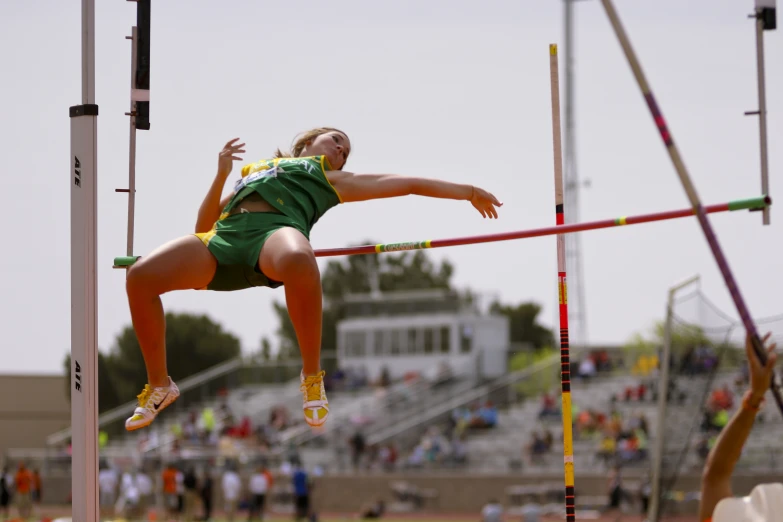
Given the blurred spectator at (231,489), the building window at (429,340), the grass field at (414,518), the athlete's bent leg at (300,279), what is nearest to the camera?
the athlete's bent leg at (300,279)

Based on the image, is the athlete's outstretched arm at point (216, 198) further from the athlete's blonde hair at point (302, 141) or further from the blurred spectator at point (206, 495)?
the blurred spectator at point (206, 495)

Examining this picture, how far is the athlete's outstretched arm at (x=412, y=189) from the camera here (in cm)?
456

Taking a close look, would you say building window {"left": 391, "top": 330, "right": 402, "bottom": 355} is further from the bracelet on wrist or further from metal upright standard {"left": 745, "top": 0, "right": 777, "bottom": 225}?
the bracelet on wrist

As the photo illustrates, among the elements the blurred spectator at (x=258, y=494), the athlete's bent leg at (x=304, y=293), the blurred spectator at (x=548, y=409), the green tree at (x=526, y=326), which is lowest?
the blurred spectator at (x=258, y=494)

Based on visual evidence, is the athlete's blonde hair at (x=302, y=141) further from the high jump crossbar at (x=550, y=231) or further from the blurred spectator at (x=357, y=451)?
the blurred spectator at (x=357, y=451)

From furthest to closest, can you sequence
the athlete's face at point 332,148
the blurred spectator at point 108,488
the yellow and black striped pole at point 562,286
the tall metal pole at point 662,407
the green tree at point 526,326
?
the green tree at point 526,326 < the blurred spectator at point 108,488 < the tall metal pole at point 662,407 < the athlete's face at point 332,148 < the yellow and black striped pole at point 562,286

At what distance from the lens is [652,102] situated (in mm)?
3432

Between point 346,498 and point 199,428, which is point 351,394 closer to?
point 199,428

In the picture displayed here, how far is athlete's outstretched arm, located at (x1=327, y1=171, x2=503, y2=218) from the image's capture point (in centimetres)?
456

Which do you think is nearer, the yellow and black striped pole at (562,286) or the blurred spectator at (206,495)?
A: the yellow and black striped pole at (562,286)

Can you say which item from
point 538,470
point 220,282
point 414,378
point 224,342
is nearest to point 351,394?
point 414,378

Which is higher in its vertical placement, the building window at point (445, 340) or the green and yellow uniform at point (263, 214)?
the building window at point (445, 340)

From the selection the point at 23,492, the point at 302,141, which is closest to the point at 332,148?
the point at 302,141

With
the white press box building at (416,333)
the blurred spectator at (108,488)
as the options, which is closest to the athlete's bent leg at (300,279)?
the blurred spectator at (108,488)
